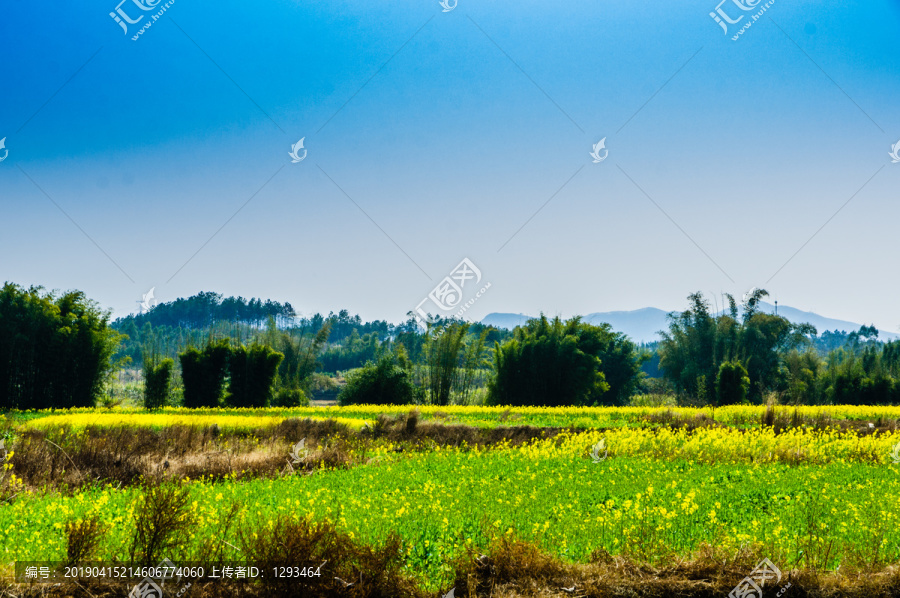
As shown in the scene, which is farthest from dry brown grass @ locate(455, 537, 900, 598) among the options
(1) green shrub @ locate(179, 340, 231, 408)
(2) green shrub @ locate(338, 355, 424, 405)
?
(1) green shrub @ locate(179, 340, 231, 408)

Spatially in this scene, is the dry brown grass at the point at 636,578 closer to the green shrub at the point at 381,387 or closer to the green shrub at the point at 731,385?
the green shrub at the point at 381,387

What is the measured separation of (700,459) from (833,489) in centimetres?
372

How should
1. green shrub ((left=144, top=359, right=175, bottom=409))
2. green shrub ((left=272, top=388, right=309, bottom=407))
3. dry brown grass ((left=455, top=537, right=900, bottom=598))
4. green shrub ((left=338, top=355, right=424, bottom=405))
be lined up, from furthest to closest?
green shrub ((left=272, top=388, right=309, bottom=407)), green shrub ((left=338, top=355, right=424, bottom=405)), green shrub ((left=144, top=359, right=175, bottom=409)), dry brown grass ((left=455, top=537, right=900, bottom=598))

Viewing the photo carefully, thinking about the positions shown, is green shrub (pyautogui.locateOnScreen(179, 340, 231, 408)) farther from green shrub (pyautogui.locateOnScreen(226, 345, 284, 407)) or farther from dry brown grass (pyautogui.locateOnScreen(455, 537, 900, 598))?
dry brown grass (pyautogui.locateOnScreen(455, 537, 900, 598))

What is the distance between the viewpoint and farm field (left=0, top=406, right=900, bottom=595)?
5668mm

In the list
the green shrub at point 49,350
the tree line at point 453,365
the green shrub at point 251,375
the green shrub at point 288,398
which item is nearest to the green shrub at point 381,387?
the tree line at point 453,365

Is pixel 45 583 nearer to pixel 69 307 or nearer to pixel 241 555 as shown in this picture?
pixel 241 555

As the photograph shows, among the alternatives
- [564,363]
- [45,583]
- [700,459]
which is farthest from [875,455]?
[564,363]

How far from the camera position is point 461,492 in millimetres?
8820

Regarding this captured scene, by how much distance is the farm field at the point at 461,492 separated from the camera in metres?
5.67

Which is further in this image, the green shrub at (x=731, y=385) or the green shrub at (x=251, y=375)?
the green shrub at (x=731, y=385)

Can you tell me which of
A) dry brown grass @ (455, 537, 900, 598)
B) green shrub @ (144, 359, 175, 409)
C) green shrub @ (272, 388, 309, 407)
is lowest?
dry brown grass @ (455, 537, 900, 598)

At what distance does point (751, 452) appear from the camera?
13.5 meters

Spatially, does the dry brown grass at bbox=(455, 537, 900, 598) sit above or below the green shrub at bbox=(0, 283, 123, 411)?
below
